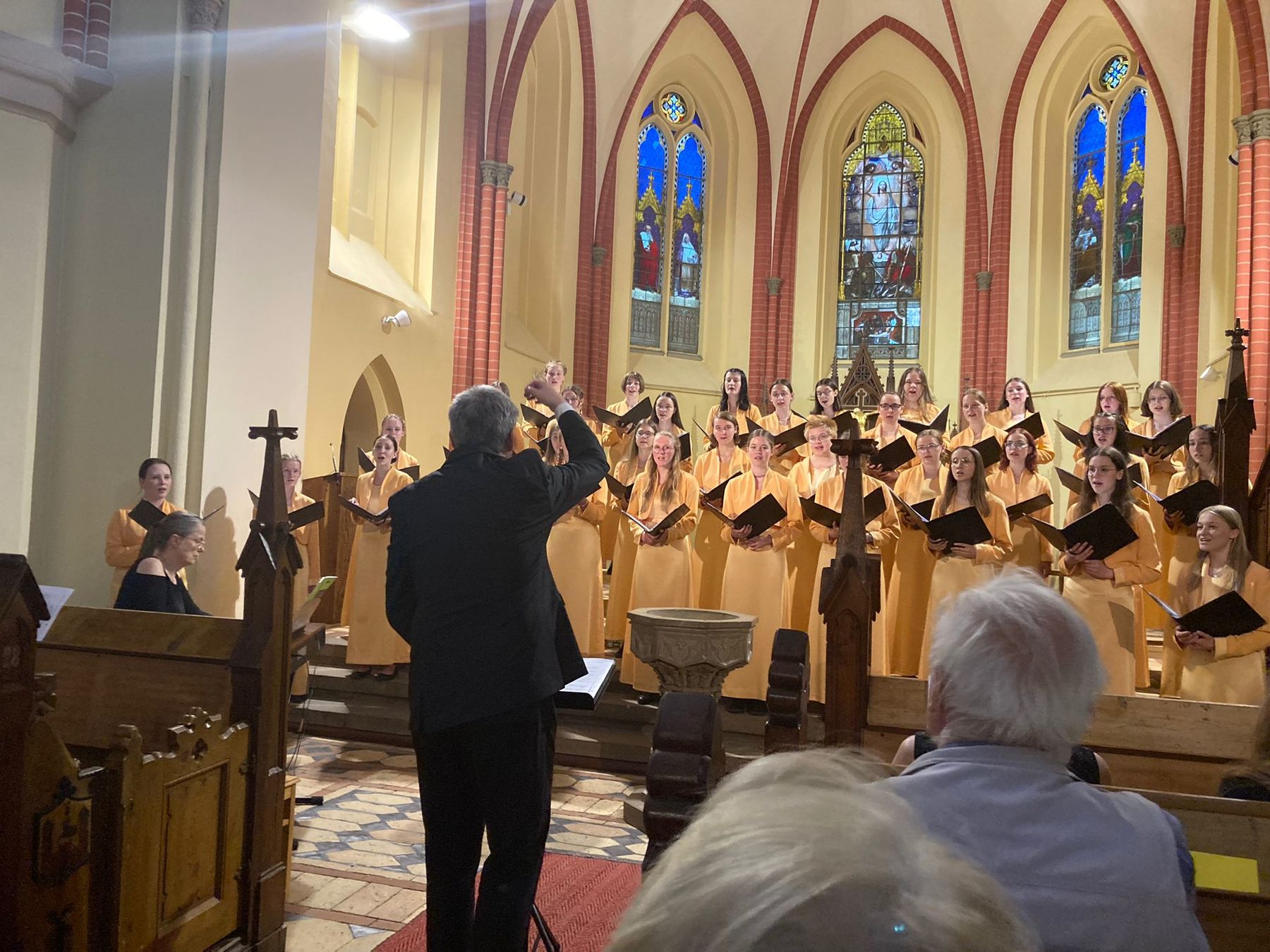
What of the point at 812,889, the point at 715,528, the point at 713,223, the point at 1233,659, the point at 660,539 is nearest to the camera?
the point at 812,889

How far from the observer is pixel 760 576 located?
6797 mm

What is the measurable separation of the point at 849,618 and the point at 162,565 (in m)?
2.74

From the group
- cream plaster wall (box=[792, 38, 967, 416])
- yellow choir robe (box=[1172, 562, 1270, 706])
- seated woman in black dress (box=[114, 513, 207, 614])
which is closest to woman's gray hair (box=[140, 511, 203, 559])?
seated woman in black dress (box=[114, 513, 207, 614])

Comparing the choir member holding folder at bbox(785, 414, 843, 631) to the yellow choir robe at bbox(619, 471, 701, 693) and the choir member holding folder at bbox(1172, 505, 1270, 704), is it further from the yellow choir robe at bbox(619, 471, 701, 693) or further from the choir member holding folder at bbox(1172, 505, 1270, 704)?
the choir member holding folder at bbox(1172, 505, 1270, 704)

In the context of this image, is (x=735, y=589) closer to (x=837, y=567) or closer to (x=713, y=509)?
(x=713, y=509)

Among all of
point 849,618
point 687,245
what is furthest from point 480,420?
point 687,245

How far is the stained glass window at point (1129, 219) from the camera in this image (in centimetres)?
1341

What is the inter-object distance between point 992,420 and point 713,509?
452cm

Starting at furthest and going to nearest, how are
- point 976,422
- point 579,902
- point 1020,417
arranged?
point 1020,417 → point 976,422 → point 579,902

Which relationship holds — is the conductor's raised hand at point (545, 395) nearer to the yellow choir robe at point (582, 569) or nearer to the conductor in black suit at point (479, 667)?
the conductor in black suit at point (479, 667)

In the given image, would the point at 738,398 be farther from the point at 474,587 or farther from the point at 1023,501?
the point at 474,587

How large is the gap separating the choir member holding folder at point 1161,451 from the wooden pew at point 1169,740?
4.02m

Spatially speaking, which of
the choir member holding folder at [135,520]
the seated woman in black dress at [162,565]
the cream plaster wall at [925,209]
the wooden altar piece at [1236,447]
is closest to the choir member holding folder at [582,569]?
the choir member holding folder at [135,520]

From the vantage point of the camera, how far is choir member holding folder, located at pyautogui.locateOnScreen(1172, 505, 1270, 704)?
190 inches
